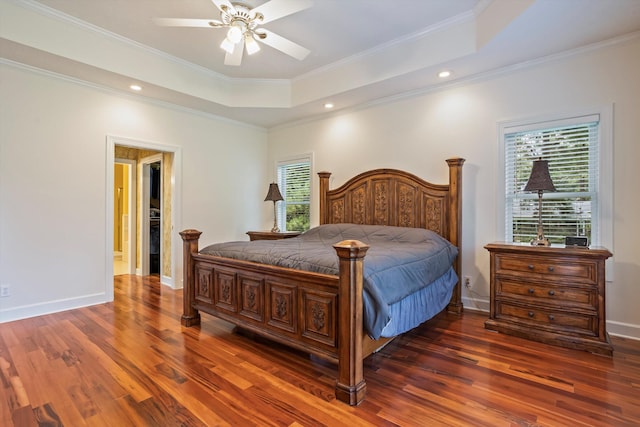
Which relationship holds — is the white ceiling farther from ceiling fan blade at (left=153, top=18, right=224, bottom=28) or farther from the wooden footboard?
the wooden footboard

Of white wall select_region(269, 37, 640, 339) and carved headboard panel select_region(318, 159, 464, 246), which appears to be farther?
carved headboard panel select_region(318, 159, 464, 246)

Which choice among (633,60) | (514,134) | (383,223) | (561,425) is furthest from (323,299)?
(633,60)

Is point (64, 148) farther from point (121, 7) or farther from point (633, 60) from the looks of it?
point (633, 60)

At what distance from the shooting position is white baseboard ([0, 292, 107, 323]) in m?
3.31

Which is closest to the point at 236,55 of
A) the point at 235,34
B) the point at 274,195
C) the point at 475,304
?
the point at 235,34

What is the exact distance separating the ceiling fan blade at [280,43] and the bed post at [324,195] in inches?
79.4

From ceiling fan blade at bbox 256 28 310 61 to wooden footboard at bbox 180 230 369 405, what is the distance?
192 cm

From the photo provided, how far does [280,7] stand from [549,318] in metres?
3.35

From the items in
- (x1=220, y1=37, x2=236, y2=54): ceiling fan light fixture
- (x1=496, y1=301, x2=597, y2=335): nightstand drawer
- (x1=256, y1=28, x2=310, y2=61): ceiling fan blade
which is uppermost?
(x1=256, y1=28, x2=310, y2=61): ceiling fan blade

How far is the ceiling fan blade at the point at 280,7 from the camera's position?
232cm

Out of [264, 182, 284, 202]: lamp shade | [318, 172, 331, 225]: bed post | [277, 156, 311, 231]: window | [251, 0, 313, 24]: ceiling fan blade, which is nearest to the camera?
[251, 0, 313, 24]: ceiling fan blade

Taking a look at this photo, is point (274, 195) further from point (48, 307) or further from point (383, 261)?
point (383, 261)

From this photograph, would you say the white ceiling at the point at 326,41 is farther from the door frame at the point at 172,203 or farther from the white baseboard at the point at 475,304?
the white baseboard at the point at 475,304

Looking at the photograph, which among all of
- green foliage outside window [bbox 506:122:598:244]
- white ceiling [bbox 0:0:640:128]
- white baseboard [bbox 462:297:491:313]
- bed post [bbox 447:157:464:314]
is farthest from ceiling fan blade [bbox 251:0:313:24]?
Answer: white baseboard [bbox 462:297:491:313]
